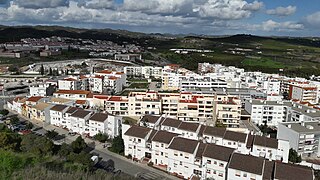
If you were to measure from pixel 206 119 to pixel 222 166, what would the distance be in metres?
9.36

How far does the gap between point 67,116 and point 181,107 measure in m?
8.27

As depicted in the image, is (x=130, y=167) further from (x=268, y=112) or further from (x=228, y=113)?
(x=268, y=112)

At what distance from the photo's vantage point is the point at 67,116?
20.1 m

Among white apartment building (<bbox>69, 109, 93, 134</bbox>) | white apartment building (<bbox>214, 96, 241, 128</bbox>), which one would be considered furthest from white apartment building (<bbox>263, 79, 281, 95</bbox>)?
white apartment building (<bbox>69, 109, 93, 134</bbox>)

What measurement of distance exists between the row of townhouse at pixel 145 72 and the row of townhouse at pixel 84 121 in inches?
908

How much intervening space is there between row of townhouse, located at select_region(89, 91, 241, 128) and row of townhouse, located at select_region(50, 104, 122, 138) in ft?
10.4

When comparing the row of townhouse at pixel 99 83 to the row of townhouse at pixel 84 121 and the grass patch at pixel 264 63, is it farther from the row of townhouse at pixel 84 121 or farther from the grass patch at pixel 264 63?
the grass patch at pixel 264 63

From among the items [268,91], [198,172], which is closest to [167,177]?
[198,172]

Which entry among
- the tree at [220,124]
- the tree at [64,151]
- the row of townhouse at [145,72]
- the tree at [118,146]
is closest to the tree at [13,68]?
the row of townhouse at [145,72]

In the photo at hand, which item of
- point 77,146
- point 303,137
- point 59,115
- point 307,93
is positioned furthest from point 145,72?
point 303,137

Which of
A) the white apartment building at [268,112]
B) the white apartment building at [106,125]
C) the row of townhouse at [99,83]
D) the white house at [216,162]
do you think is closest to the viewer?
the white house at [216,162]

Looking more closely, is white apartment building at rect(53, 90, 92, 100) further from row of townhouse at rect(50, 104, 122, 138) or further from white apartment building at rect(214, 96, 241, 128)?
white apartment building at rect(214, 96, 241, 128)

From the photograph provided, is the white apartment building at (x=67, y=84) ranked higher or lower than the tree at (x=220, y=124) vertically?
higher

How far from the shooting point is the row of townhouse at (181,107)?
68.7 ft
